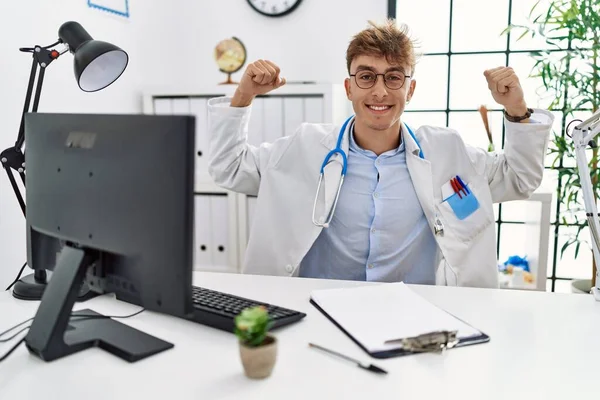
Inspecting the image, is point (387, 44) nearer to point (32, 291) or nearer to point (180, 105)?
point (32, 291)

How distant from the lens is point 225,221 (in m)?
2.76

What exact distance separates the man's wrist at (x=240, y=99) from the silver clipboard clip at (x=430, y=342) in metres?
0.92

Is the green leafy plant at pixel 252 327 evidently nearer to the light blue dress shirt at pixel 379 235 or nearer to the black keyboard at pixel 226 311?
the black keyboard at pixel 226 311

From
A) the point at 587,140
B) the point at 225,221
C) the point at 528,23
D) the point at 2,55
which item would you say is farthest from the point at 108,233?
the point at 528,23

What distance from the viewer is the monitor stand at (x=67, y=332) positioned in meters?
Result: 0.96

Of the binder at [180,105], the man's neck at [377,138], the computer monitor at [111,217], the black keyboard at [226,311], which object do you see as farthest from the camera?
the binder at [180,105]

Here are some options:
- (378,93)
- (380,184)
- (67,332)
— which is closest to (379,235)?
(380,184)

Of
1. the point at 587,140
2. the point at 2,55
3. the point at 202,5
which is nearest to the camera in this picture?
the point at 587,140

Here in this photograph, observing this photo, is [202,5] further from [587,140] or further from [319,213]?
[587,140]

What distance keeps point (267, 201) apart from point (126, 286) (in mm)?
829

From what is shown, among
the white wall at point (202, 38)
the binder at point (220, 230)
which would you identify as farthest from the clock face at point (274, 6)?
the binder at point (220, 230)

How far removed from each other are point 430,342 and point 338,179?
0.76 m

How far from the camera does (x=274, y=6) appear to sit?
292 cm

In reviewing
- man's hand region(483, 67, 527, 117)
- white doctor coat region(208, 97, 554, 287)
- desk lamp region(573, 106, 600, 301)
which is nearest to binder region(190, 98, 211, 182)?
white doctor coat region(208, 97, 554, 287)
